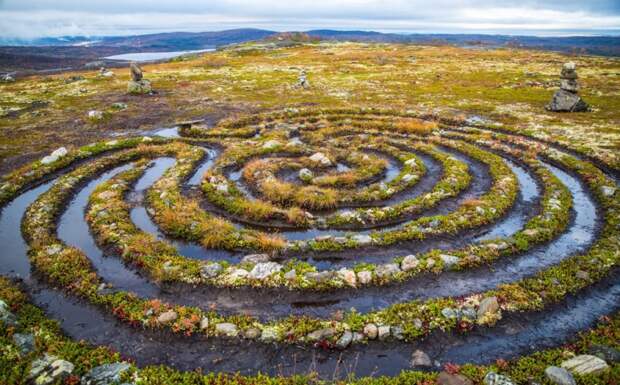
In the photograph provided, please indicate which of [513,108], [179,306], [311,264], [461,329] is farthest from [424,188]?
[513,108]

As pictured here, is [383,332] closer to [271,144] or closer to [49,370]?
[49,370]

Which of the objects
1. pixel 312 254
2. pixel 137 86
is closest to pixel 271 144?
pixel 312 254

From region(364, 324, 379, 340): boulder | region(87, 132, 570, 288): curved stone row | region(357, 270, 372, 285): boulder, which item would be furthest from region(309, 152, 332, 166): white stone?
region(364, 324, 379, 340): boulder

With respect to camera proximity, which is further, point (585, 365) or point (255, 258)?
point (255, 258)

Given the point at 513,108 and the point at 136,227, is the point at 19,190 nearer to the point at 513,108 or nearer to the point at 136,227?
the point at 136,227

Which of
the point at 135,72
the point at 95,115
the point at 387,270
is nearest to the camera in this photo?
the point at 387,270

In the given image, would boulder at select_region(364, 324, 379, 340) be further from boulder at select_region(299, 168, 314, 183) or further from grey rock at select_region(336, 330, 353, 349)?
boulder at select_region(299, 168, 314, 183)
